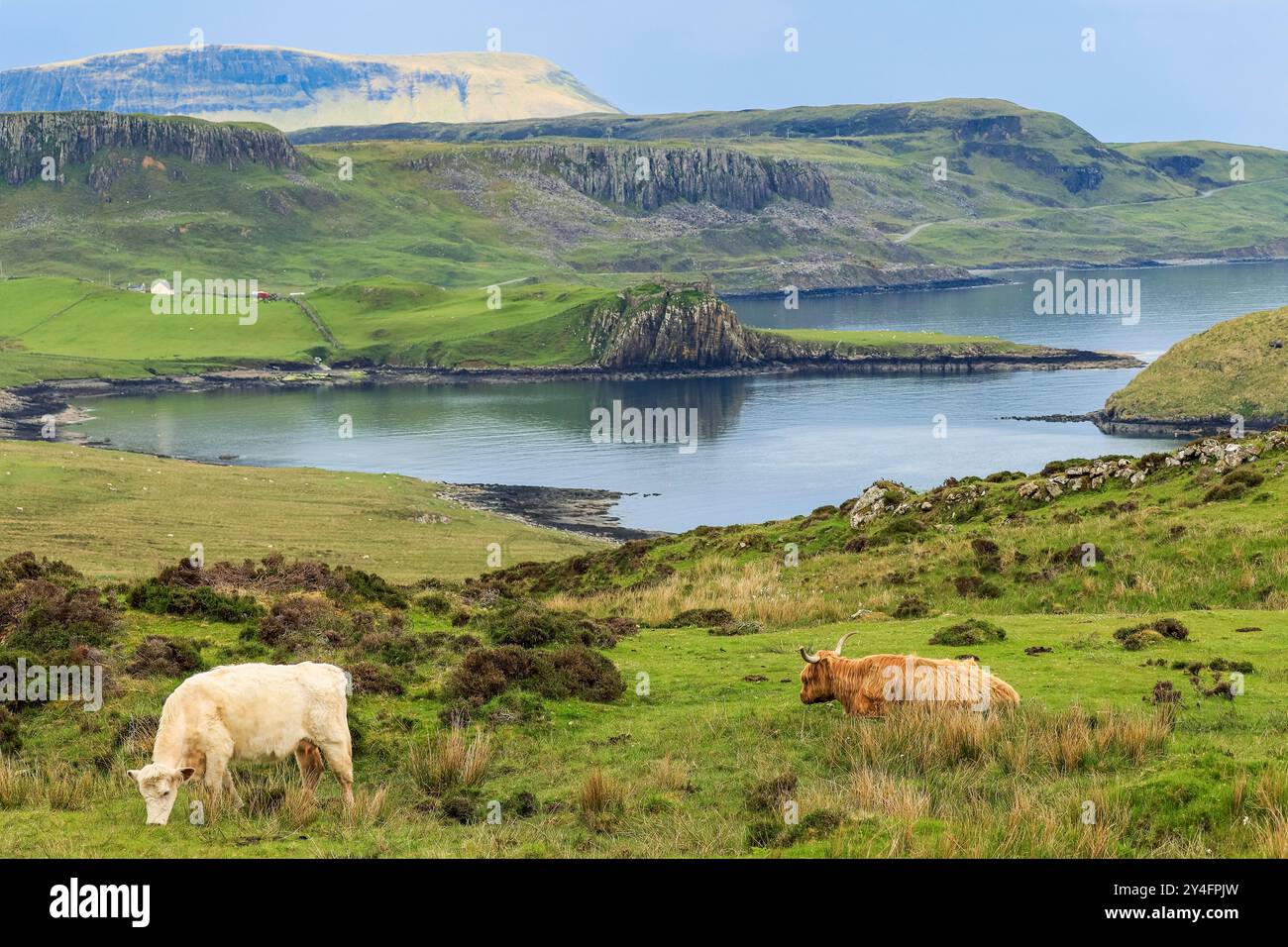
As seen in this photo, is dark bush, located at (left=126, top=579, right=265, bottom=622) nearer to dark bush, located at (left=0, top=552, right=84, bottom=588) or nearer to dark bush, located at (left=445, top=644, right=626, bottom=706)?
dark bush, located at (left=0, top=552, right=84, bottom=588)

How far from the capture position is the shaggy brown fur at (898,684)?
57.6 ft

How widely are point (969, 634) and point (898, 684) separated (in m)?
7.56

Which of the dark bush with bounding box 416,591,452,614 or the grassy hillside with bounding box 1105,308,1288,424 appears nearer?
A: the dark bush with bounding box 416,591,452,614

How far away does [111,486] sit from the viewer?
253 ft

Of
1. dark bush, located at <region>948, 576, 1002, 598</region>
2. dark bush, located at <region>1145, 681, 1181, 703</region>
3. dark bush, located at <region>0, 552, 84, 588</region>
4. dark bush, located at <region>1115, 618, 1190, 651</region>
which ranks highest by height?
dark bush, located at <region>0, 552, 84, 588</region>

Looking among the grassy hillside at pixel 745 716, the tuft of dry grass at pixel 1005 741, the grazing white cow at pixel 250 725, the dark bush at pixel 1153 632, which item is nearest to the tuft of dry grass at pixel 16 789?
the grassy hillside at pixel 745 716

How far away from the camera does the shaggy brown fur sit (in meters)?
17.5

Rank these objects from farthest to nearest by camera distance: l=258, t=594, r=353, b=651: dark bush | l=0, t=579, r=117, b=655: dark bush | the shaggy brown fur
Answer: l=258, t=594, r=353, b=651: dark bush → l=0, t=579, r=117, b=655: dark bush → the shaggy brown fur

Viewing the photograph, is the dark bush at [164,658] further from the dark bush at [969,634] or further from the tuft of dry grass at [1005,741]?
the dark bush at [969,634]

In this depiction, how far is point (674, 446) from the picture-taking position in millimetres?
145625

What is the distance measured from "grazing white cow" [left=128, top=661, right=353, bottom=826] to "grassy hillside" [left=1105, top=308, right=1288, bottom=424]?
416 feet

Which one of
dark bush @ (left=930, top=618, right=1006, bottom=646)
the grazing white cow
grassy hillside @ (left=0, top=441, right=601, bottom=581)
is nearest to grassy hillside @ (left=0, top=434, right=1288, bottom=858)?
dark bush @ (left=930, top=618, right=1006, bottom=646)

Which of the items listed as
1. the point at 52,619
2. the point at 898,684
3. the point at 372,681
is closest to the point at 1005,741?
the point at 898,684
